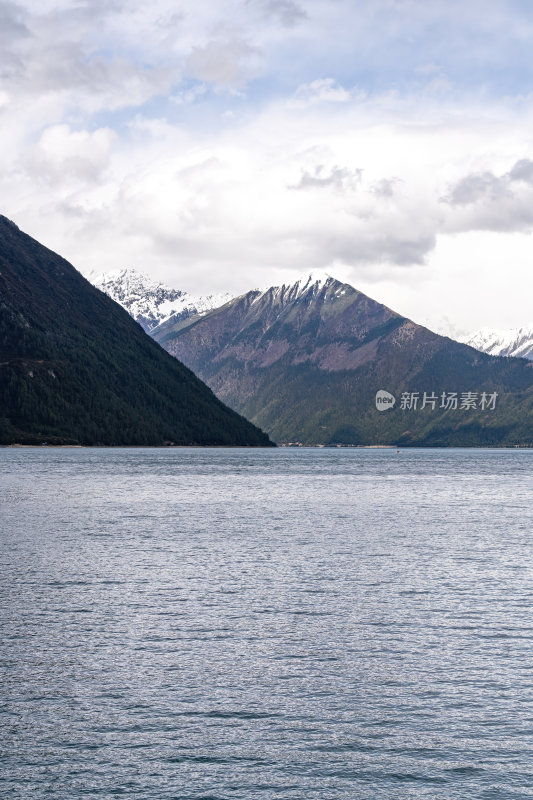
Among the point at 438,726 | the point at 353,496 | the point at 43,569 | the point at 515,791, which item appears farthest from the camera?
the point at 353,496

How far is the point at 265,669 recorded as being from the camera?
3725cm

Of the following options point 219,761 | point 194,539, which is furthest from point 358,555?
point 219,761

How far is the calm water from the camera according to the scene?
2619 cm

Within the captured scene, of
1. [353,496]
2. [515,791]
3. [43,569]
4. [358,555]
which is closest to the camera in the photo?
[515,791]

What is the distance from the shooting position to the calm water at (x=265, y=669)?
2619 cm

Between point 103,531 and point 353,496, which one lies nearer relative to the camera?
point 103,531

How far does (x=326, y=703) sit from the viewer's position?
107 ft

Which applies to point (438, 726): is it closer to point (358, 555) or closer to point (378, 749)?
point (378, 749)

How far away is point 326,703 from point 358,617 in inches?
623

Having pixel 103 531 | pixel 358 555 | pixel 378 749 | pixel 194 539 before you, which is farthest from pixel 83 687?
pixel 103 531

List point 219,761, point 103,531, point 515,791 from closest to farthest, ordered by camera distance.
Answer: point 515,791, point 219,761, point 103,531

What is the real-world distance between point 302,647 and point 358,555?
34.5m

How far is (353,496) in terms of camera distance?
15662cm

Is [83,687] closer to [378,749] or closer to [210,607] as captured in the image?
[378,749]
